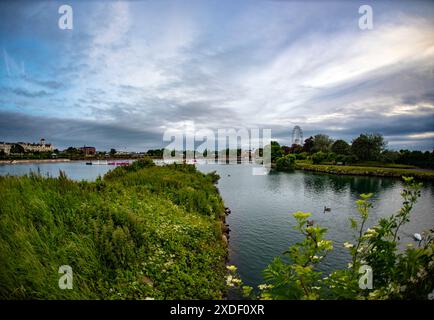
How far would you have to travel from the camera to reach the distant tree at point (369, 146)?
66.6m

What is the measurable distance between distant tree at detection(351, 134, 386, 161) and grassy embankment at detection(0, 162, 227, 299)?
250ft

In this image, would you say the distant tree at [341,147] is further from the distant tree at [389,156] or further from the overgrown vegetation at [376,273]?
the overgrown vegetation at [376,273]

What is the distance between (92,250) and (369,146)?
81.2 meters

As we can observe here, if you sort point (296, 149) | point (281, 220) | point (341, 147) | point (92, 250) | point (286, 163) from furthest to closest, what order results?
point (296, 149), point (341, 147), point (286, 163), point (281, 220), point (92, 250)

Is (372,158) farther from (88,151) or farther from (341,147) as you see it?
(88,151)

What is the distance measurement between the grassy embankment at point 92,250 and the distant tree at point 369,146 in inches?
2996

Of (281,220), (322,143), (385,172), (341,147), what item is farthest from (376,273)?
(322,143)

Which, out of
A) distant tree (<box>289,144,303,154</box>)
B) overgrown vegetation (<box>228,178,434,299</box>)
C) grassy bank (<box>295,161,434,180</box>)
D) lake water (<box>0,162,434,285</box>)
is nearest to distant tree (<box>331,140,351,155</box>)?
grassy bank (<box>295,161,434,180</box>)

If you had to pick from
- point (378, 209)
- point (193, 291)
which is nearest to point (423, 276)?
point (193, 291)

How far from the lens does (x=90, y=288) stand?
14.6 ft

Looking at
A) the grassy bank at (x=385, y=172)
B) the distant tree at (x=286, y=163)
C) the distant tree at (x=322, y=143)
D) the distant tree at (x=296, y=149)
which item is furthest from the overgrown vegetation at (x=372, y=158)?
the distant tree at (x=296, y=149)

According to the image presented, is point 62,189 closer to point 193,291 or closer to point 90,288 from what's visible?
point 90,288

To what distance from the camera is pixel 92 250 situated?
524 cm

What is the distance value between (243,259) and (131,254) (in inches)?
238
